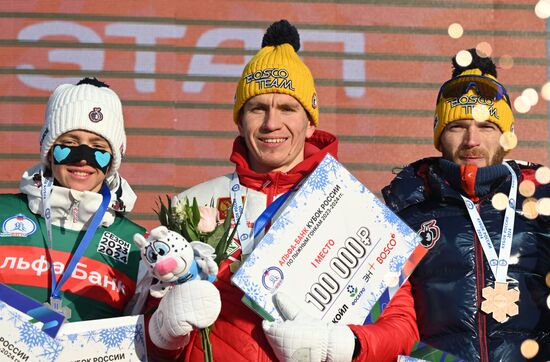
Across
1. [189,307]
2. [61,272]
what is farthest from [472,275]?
[61,272]

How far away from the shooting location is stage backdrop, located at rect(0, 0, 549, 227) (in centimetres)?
730

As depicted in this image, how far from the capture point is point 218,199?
13.7 feet

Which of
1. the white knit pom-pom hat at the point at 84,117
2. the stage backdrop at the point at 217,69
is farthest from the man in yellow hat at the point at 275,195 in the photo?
the stage backdrop at the point at 217,69

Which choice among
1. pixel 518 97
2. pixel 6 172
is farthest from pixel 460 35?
pixel 6 172

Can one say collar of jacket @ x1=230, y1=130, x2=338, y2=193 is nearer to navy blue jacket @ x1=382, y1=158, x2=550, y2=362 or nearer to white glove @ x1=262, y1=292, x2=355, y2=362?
navy blue jacket @ x1=382, y1=158, x2=550, y2=362

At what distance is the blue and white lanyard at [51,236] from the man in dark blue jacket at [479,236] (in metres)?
1.38

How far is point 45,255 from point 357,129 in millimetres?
3818

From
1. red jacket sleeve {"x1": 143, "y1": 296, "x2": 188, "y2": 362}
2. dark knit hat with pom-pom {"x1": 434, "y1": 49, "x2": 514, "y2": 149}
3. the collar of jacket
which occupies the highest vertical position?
dark knit hat with pom-pom {"x1": 434, "y1": 49, "x2": 514, "y2": 149}

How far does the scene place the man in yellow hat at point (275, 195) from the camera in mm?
3443

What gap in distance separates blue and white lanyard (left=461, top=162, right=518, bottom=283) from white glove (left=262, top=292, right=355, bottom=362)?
92cm

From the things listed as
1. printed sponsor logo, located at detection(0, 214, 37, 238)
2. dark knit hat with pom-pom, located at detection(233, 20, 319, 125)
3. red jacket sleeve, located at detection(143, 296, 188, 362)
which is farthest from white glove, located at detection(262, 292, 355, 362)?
printed sponsor logo, located at detection(0, 214, 37, 238)

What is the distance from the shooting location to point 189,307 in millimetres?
3371

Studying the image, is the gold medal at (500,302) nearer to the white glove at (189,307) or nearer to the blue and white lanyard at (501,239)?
the blue and white lanyard at (501,239)

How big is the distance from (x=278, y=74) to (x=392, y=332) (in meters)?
1.30
